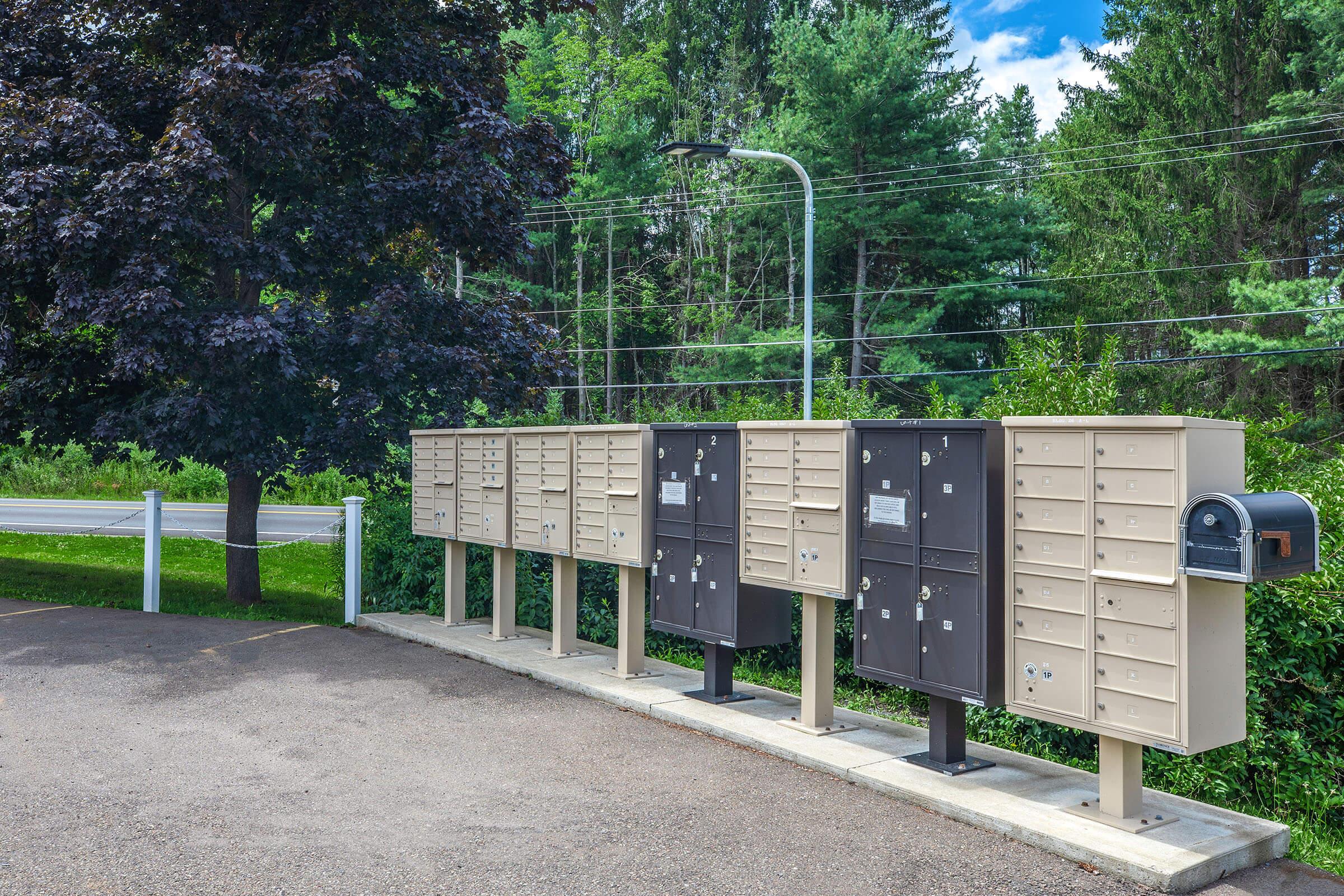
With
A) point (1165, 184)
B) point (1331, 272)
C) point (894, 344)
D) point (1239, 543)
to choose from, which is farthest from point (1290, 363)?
point (1239, 543)

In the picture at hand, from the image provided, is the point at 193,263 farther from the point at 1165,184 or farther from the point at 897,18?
the point at 897,18

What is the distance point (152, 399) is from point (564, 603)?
6.05m

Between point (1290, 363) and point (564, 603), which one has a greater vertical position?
point (1290, 363)

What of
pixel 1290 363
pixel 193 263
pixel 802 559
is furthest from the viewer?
pixel 1290 363

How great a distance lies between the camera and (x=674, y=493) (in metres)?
8.09

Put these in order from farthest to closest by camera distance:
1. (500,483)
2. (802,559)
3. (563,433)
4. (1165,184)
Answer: (1165,184)
(500,483)
(563,433)
(802,559)

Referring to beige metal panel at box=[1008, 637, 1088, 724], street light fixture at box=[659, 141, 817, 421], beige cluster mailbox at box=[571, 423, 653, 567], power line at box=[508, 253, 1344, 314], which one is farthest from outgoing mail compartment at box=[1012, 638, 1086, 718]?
power line at box=[508, 253, 1344, 314]

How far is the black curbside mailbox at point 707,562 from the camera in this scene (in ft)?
24.9

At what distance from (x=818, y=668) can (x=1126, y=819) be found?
2223 mm

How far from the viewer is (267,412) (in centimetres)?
1270

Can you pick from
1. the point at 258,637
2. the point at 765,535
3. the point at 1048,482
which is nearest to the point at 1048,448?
the point at 1048,482

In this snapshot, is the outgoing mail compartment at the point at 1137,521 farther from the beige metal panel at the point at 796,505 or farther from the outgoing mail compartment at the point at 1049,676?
the beige metal panel at the point at 796,505

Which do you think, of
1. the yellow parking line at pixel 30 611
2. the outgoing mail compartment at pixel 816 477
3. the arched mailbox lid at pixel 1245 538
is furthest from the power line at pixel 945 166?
the arched mailbox lid at pixel 1245 538

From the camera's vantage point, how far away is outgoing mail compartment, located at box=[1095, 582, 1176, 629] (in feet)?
16.3
